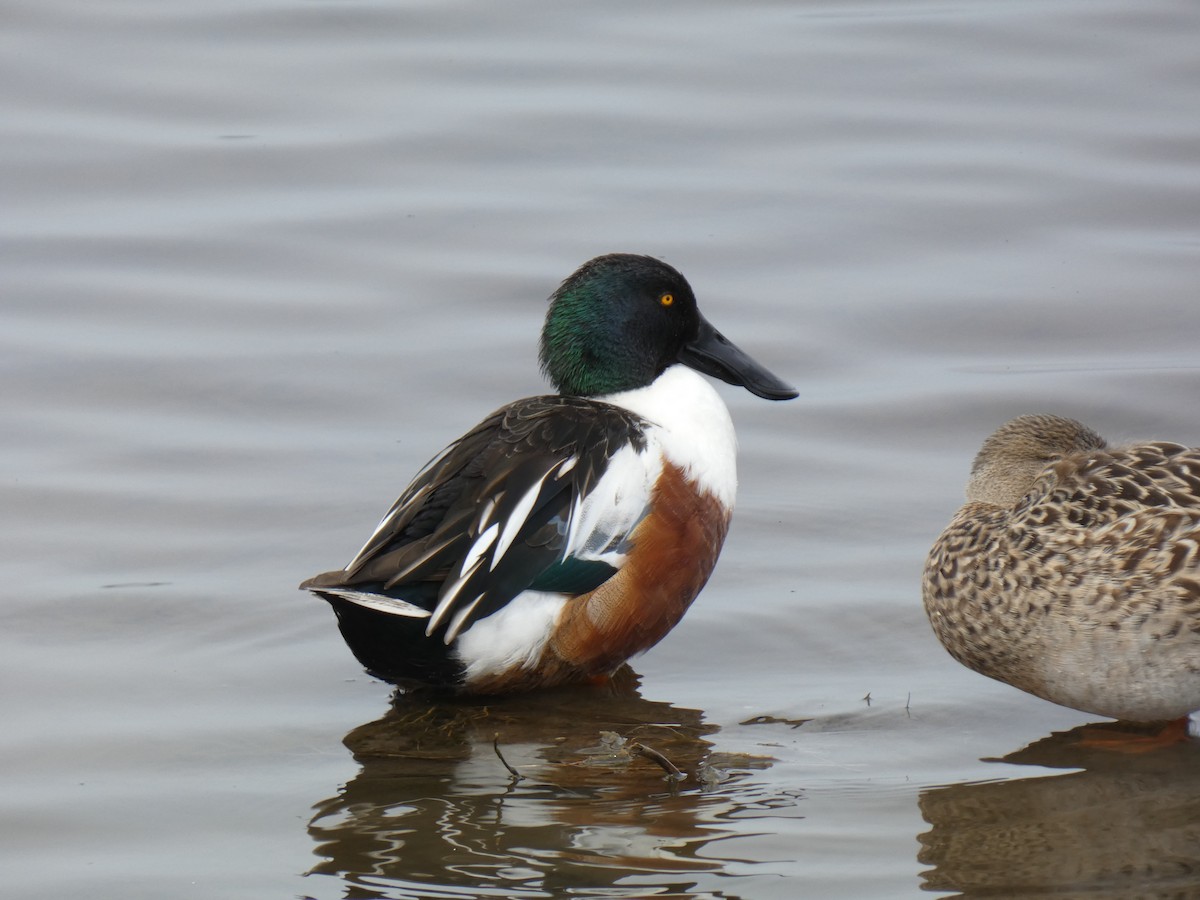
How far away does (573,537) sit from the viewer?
14.1ft

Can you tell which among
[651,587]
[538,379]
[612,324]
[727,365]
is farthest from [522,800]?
[538,379]

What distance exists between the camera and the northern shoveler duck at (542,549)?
4.11 meters

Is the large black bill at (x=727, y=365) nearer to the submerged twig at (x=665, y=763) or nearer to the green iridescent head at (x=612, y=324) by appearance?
the green iridescent head at (x=612, y=324)

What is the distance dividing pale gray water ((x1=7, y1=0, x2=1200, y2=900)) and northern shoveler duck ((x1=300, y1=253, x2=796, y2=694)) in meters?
0.15

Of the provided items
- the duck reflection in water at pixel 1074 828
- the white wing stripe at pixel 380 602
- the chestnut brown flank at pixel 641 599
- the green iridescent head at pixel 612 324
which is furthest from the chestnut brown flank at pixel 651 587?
the duck reflection in water at pixel 1074 828

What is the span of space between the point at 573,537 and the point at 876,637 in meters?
0.80

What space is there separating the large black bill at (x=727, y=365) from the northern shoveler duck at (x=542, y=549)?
1.26 ft

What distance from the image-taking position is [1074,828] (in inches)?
137

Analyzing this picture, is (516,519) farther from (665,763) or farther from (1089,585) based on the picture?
(1089,585)

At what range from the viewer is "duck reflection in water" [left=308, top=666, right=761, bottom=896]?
10.7 ft

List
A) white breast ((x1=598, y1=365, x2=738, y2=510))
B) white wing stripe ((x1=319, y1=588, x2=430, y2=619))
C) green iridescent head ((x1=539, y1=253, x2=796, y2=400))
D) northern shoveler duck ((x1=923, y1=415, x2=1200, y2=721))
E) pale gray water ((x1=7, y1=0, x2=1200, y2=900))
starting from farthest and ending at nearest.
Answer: green iridescent head ((x1=539, y1=253, x2=796, y2=400))
white breast ((x1=598, y1=365, x2=738, y2=510))
white wing stripe ((x1=319, y1=588, x2=430, y2=619))
northern shoveler duck ((x1=923, y1=415, x2=1200, y2=721))
pale gray water ((x1=7, y1=0, x2=1200, y2=900))

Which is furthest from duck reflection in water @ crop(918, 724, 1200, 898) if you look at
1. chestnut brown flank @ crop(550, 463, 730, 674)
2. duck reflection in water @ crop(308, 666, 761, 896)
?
chestnut brown flank @ crop(550, 463, 730, 674)

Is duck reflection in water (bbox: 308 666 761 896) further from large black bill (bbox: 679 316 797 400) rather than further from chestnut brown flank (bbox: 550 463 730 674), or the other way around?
large black bill (bbox: 679 316 797 400)

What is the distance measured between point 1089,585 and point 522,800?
1230 mm
